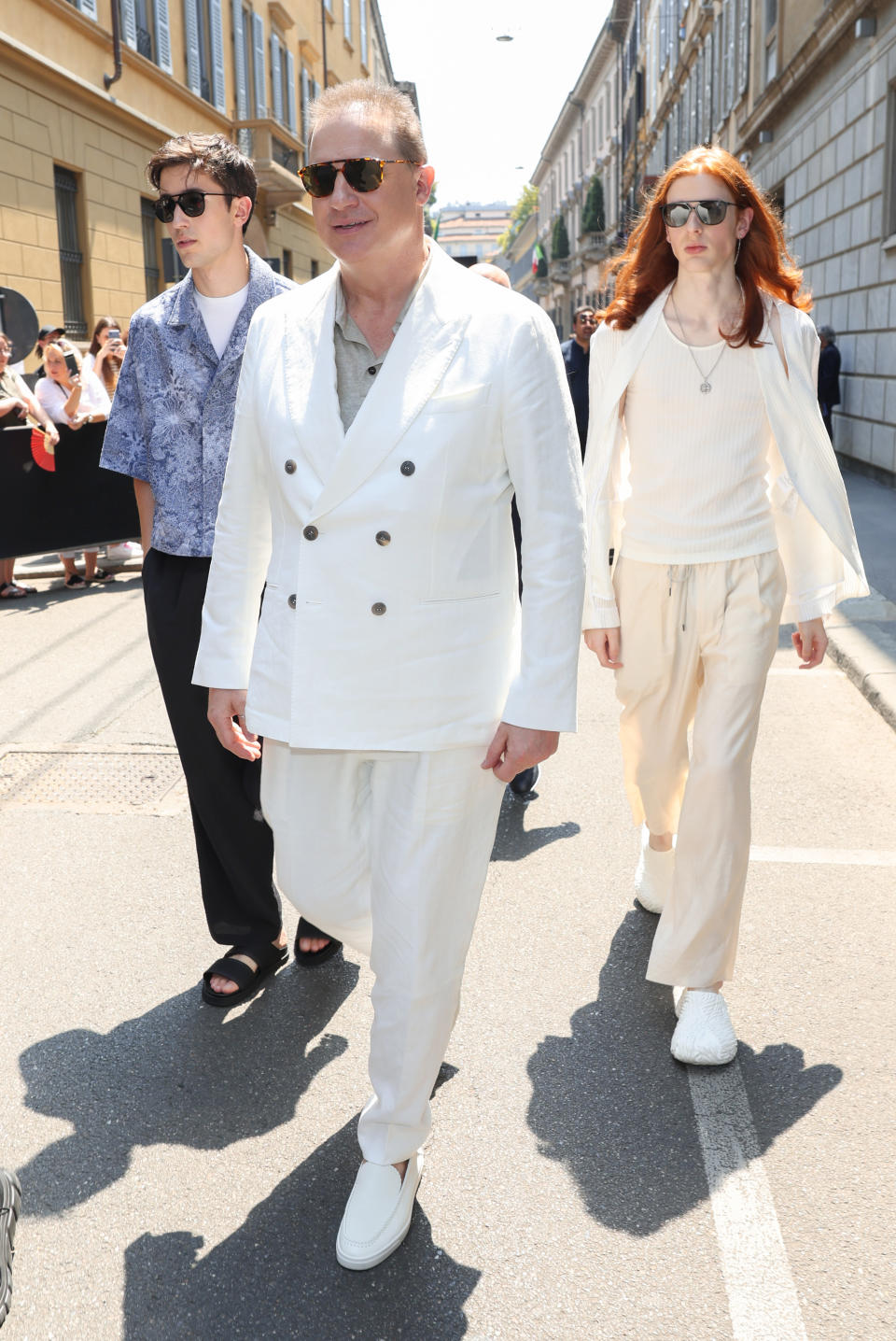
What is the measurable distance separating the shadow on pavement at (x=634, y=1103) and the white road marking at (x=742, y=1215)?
0.10 feet

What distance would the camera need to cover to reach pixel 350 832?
261 cm

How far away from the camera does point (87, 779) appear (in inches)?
216

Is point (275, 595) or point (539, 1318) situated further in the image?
point (275, 595)

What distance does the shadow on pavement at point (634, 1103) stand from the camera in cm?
269

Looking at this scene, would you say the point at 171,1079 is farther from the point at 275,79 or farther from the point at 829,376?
the point at 275,79

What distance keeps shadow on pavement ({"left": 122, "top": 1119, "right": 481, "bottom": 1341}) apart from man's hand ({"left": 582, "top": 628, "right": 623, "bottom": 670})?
1523 millimetres

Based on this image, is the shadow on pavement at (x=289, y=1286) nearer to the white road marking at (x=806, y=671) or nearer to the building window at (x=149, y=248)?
the white road marking at (x=806, y=671)

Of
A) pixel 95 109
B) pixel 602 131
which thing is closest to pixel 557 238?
pixel 602 131

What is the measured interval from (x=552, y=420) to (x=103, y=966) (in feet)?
7.30

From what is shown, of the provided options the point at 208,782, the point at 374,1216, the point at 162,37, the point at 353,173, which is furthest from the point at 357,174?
the point at 162,37

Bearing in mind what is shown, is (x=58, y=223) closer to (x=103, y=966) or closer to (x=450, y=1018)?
(x=103, y=966)

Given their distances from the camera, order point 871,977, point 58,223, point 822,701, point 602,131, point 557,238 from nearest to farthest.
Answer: point 871,977 → point 822,701 → point 58,223 → point 602,131 → point 557,238

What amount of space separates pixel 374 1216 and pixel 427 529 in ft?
4.28

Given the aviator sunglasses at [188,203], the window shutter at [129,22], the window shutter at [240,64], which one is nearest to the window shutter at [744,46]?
the window shutter at [240,64]
